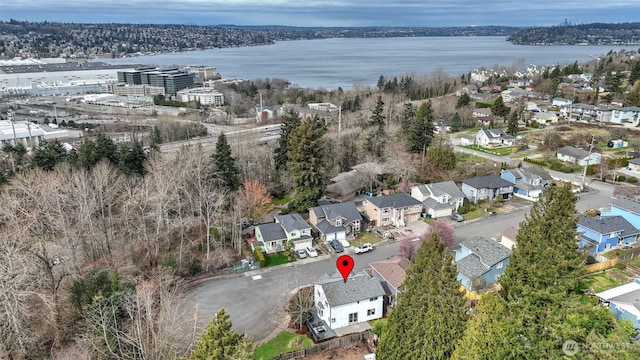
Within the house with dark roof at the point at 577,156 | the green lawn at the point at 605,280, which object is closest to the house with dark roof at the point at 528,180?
the house with dark roof at the point at 577,156

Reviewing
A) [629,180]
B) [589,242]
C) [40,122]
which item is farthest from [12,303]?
[40,122]

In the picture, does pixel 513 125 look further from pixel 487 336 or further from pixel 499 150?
pixel 487 336

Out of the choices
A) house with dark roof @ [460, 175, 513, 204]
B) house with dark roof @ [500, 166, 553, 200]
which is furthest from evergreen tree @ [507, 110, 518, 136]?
house with dark roof @ [460, 175, 513, 204]

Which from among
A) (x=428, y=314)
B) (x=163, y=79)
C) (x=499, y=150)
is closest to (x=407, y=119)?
(x=499, y=150)

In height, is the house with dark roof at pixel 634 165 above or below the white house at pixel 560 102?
below

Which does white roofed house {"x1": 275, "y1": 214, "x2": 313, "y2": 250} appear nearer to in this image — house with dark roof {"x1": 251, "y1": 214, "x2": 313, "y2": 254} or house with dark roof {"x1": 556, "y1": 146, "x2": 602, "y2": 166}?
house with dark roof {"x1": 251, "y1": 214, "x2": 313, "y2": 254}

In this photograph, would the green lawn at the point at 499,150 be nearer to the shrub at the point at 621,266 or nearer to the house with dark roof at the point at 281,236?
the shrub at the point at 621,266
